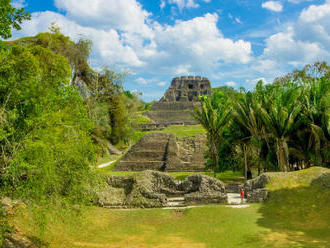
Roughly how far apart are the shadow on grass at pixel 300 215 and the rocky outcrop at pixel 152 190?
3.19 meters

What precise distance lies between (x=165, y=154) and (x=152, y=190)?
1433cm

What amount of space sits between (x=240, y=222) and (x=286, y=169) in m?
8.44

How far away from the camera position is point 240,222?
12.8 metres

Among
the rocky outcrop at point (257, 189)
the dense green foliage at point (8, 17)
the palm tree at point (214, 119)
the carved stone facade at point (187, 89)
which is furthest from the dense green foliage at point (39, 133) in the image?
the carved stone facade at point (187, 89)

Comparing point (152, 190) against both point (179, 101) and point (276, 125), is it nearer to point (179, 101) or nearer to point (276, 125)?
point (276, 125)

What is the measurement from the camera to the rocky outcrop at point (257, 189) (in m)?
15.9

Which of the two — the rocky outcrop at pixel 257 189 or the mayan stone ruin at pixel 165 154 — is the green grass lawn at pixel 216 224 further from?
the mayan stone ruin at pixel 165 154

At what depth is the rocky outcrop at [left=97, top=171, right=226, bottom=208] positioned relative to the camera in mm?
16875

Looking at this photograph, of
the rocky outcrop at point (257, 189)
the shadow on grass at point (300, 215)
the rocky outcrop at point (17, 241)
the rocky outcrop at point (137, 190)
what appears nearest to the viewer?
the rocky outcrop at point (17, 241)

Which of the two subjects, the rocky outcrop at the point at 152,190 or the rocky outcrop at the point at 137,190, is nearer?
the rocky outcrop at the point at 152,190

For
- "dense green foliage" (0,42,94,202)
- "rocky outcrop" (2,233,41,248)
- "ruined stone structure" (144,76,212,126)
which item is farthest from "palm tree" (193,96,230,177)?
"ruined stone structure" (144,76,212,126)

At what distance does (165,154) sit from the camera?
32.8 metres

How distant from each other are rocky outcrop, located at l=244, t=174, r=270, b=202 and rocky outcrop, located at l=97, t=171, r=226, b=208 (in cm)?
144

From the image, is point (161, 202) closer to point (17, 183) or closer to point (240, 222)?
point (240, 222)
